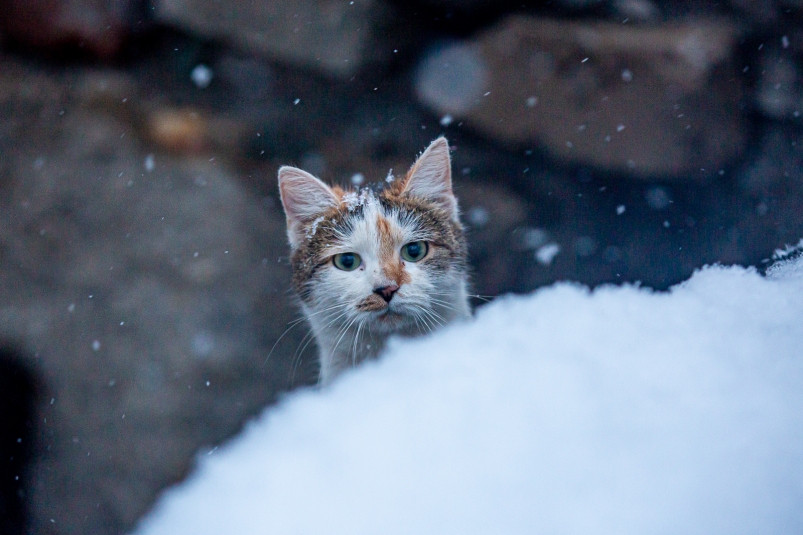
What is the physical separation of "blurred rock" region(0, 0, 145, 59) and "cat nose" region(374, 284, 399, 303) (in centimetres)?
73

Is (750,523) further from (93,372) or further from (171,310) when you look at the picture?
(93,372)

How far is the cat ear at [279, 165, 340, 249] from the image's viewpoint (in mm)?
754

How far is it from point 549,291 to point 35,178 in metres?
1.21

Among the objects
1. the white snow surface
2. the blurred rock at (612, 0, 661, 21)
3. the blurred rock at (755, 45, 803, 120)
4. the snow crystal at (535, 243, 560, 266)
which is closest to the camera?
the white snow surface

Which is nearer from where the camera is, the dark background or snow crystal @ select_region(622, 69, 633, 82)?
the dark background

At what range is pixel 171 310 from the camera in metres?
1.32

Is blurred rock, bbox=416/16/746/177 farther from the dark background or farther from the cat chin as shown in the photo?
the cat chin

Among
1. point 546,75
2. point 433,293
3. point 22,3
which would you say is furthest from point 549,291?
point 22,3

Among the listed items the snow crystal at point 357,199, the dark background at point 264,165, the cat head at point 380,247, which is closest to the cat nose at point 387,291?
the cat head at point 380,247

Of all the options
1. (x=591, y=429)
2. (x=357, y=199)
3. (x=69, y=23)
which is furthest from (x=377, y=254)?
(x=69, y=23)

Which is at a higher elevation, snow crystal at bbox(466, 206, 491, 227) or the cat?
snow crystal at bbox(466, 206, 491, 227)

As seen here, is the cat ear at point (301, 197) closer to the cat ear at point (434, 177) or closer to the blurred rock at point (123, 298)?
the cat ear at point (434, 177)

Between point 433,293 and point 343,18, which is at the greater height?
point 343,18

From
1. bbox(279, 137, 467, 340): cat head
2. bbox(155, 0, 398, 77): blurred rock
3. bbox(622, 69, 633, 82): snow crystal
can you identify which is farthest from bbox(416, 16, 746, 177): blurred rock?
bbox(279, 137, 467, 340): cat head
